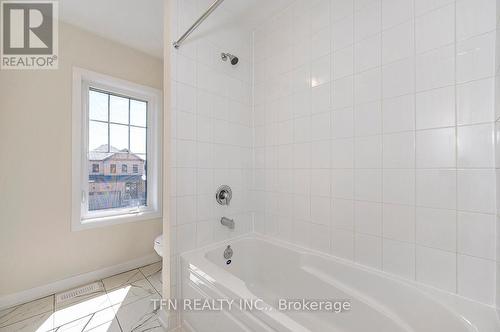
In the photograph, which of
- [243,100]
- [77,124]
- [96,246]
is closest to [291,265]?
Result: [243,100]

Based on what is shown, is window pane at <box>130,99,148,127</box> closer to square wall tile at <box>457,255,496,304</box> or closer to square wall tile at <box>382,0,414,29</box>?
square wall tile at <box>382,0,414,29</box>

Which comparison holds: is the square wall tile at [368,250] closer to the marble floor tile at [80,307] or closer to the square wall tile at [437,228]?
the square wall tile at [437,228]

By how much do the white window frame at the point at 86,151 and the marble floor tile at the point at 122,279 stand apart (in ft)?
1.77

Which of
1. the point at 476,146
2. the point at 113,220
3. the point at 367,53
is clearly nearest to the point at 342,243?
the point at 476,146

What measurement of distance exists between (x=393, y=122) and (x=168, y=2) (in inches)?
64.5

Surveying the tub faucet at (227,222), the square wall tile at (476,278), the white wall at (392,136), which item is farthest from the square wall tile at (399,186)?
the tub faucet at (227,222)

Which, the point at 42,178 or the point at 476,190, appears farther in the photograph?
the point at 42,178

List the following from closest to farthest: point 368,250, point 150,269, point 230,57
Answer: point 368,250, point 230,57, point 150,269

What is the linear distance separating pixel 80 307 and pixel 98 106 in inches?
72.7

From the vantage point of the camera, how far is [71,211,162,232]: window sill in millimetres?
1931

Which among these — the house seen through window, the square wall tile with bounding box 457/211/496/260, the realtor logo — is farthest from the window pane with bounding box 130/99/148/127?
the square wall tile with bounding box 457/211/496/260

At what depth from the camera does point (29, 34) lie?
5.70 ft

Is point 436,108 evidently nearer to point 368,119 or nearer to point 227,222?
point 368,119

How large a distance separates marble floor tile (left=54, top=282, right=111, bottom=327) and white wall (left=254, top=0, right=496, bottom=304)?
1.55 meters
